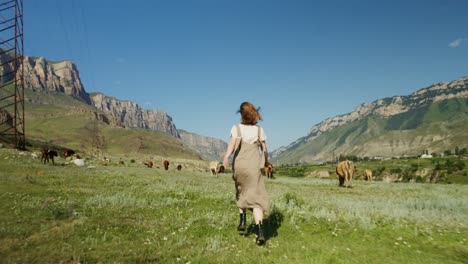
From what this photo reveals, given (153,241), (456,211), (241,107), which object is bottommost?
(456,211)

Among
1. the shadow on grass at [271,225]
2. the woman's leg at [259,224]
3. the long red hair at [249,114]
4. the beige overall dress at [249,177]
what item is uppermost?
the long red hair at [249,114]

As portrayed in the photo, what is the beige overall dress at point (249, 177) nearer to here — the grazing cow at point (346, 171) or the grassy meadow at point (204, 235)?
the grassy meadow at point (204, 235)

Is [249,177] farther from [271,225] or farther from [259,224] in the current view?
[271,225]

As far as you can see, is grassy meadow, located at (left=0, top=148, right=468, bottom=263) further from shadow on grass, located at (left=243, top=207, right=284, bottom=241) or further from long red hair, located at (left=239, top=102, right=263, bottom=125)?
long red hair, located at (left=239, top=102, right=263, bottom=125)

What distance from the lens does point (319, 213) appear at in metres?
11.2

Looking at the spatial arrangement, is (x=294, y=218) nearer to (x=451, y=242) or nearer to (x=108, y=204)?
(x=451, y=242)

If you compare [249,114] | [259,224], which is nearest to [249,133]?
[249,114]

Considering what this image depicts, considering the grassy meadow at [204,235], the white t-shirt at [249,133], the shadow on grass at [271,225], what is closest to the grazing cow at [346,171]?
the grassy meadow at [204,235]

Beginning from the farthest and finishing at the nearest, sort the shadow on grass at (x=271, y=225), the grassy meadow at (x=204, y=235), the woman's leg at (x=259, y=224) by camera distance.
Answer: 1. the shadow on grass at (x=271, y=225)
2. the woman's leg at (x=259, y=224)
3. the grassy meadow at (x=204, y=235)

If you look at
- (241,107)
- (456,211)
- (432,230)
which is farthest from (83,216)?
(456,211)

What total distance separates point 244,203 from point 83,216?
462 centimetres

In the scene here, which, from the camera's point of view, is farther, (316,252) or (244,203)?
(244,203)

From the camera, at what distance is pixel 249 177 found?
886 cm

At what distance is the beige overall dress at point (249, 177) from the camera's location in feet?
29.0
